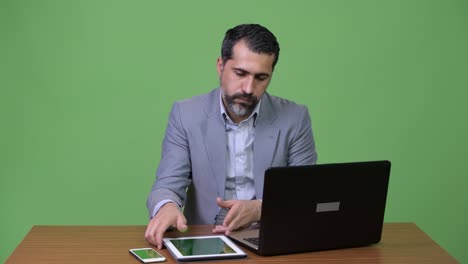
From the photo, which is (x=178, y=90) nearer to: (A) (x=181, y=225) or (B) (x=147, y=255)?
(A) (x=181, y=225)

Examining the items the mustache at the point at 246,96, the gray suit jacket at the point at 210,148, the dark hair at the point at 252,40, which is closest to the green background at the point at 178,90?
the gray suit jacket at the point at 210,148

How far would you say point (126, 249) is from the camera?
6.98ft

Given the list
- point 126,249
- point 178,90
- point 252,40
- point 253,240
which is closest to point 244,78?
point 252,40

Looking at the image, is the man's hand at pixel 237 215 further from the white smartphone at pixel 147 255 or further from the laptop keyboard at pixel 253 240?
the white smartphone at pixel 147 255

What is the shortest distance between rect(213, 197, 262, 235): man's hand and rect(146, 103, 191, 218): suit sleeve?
9.4 inches

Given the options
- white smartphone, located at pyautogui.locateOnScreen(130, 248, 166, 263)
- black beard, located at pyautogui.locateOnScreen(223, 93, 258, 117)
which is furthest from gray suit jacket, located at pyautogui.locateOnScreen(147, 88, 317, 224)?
white smartphone, located at pyautogui.locateOnScreen(130, 248, 166, 263)

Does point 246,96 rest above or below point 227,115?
above

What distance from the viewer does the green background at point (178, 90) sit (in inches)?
140

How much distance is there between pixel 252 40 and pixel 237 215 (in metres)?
0.73

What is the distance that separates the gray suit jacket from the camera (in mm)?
2748

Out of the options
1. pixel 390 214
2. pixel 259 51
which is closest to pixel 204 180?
pixel 259 51

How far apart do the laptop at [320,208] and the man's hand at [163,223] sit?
0.18 metres

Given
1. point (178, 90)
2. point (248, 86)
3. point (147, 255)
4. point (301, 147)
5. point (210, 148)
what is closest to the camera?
point (147, 255)

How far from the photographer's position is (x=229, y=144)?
9.23ft
